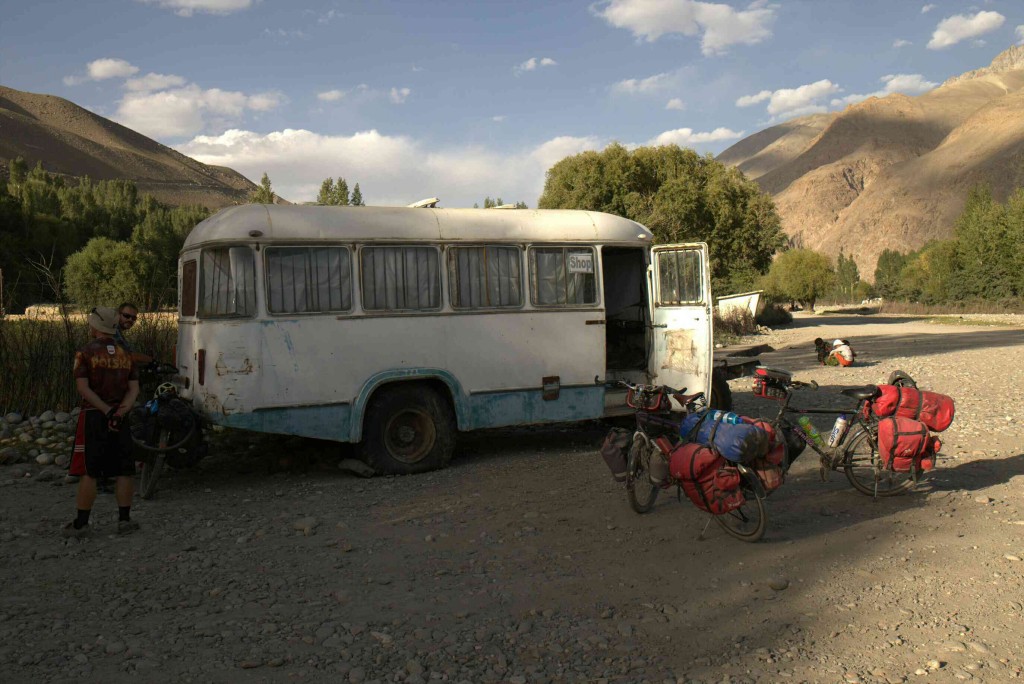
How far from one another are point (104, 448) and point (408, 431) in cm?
301

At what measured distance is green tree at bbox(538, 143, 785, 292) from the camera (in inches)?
1555

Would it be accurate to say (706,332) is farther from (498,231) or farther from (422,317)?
(422,317)

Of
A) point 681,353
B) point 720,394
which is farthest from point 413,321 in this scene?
point 720,394

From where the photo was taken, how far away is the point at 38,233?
4894cm

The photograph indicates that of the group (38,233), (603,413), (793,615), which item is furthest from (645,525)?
(38,233)

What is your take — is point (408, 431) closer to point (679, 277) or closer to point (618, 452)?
point (618, 452)

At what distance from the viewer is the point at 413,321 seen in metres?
8.34

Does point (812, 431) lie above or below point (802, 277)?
below

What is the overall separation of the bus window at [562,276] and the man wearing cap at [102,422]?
4.28 meters

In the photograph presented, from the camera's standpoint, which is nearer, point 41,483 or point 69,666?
point 69,666

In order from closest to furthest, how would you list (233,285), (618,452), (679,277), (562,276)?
(618,452), (233,285), (562,276), (679,277)

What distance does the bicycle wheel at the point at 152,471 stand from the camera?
24.5 ft

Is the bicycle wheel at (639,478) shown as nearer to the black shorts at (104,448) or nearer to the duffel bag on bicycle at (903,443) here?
the duffel bag on bicycle at (903,443)

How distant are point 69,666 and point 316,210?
5.10m
